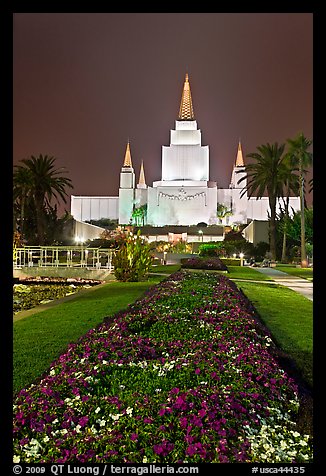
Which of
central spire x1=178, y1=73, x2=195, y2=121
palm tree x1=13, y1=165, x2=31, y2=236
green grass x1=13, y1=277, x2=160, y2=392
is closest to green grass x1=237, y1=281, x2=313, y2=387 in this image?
green grass x1=13, y1=277, x2=160, y2=392

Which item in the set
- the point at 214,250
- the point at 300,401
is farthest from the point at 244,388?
the point at 214,250

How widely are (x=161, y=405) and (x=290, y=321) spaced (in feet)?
21.6

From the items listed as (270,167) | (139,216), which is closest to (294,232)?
(270,167)

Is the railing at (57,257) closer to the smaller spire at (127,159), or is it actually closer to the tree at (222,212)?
Answer: the tree at (222,212)

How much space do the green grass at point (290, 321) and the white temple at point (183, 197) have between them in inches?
3056

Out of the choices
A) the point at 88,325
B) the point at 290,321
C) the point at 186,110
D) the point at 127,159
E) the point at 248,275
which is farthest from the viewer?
the point at 127,159

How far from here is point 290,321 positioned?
10.0 m

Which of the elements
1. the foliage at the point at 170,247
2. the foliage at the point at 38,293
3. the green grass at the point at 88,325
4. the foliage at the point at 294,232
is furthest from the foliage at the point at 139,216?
the green grass at the point at 88,325

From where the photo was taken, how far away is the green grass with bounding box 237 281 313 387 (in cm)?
692

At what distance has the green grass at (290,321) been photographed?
6.92 metres

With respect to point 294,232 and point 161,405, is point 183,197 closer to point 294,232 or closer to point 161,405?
point 294,232

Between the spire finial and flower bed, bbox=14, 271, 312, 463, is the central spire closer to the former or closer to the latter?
the spire finial

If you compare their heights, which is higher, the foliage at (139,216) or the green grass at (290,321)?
the foliage at (139,216)
